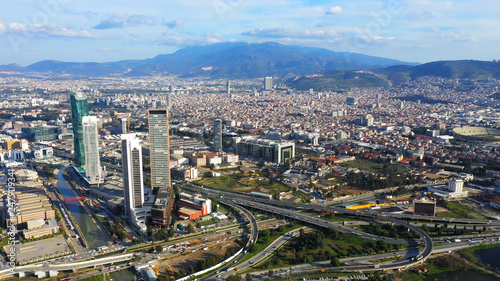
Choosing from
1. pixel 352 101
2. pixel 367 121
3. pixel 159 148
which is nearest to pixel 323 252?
pixel 159 148

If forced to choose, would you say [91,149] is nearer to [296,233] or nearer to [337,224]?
[296,233]

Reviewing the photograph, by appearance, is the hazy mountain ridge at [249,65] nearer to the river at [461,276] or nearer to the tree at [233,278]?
the river at [461,276]

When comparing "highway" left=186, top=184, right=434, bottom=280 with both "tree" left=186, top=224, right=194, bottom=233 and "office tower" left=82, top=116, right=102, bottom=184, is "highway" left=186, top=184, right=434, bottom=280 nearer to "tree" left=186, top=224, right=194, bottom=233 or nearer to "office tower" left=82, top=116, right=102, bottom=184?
"tree" left=186, top=224, right=194, bottom=233

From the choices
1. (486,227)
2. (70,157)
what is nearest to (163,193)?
(486,227)

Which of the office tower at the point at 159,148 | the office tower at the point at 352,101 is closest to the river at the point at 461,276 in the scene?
the office tower at the point at 159,148

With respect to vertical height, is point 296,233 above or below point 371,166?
below
